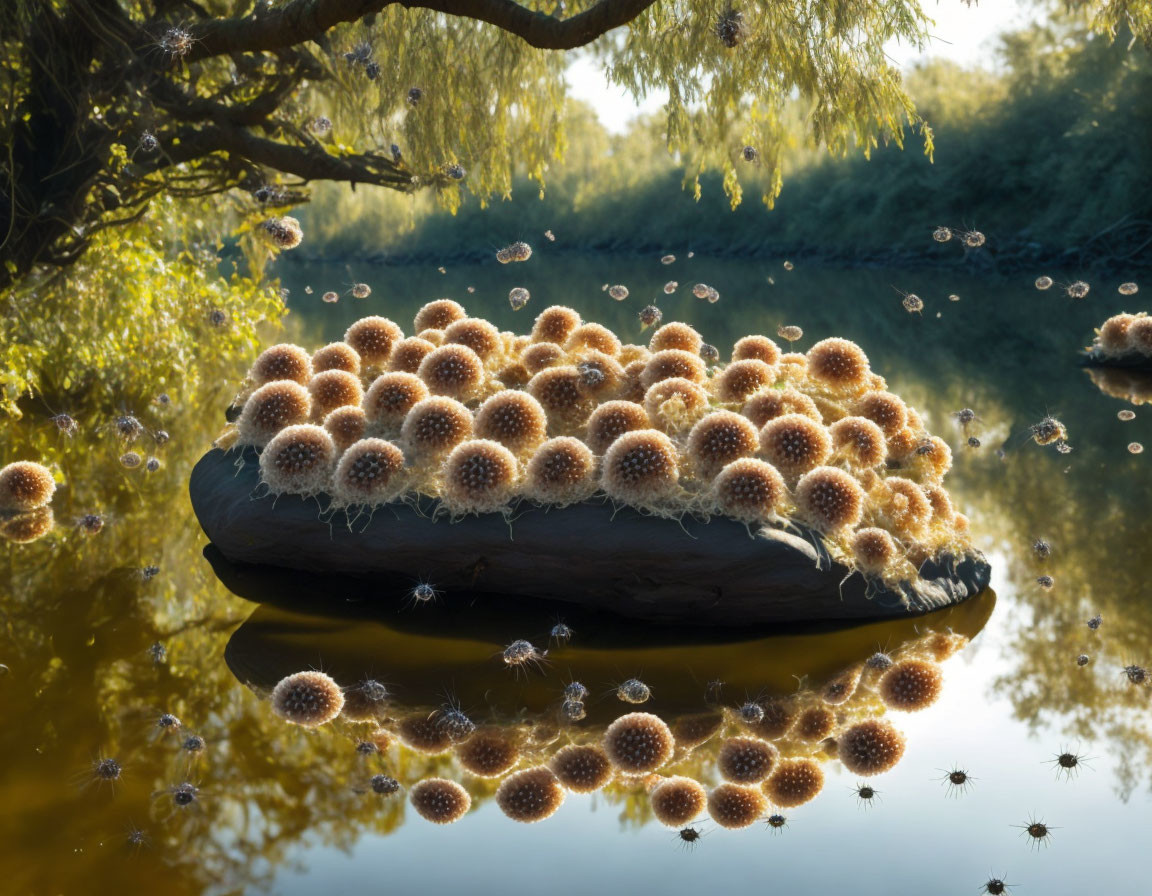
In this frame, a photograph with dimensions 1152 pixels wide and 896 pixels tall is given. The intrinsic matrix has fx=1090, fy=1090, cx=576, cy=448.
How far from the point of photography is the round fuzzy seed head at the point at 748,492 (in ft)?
17.2

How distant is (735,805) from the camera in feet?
12.1

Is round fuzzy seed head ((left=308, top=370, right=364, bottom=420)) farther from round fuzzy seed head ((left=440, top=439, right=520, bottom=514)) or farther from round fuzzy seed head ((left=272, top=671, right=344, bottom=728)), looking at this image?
round fuzzy seed head ((left=272, top=671, right=344, bottom=728))

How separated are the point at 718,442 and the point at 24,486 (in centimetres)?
463

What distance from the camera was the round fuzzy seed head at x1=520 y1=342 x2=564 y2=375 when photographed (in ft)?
22.7

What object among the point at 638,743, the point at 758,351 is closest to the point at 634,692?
the point at 638,743

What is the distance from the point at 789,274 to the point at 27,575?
86.6ft

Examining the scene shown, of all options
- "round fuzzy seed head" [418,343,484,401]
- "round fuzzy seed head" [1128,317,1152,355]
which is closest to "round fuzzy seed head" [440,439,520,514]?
"round fuzzy seed head" [418,343,484,401]

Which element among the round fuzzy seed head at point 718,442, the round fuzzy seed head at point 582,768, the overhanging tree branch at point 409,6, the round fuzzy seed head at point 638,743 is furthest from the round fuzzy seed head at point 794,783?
the overhanging tree branch at point 409,6

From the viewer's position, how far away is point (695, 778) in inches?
152

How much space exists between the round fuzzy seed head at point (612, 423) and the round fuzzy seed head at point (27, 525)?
355cm

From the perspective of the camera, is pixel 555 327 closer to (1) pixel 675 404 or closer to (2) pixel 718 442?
(1) pixel 675 404

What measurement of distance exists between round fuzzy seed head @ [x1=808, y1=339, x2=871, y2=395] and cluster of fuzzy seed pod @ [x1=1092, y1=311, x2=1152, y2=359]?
26.0 feet

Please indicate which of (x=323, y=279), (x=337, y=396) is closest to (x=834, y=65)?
(x=337, y=396)

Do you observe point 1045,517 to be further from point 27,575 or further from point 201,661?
point 27,575
